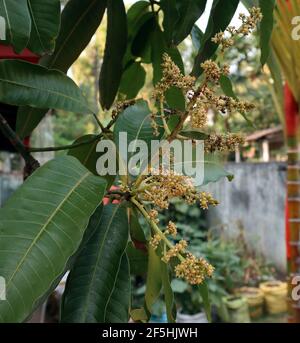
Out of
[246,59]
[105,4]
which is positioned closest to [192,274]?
[105,4]

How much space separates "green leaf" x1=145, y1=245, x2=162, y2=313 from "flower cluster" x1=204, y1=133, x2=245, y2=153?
0.20 m

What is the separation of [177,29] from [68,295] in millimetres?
422

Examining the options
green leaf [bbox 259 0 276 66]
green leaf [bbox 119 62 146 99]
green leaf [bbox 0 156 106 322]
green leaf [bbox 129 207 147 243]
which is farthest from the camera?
green leaf [bbox 119 62 146 99]

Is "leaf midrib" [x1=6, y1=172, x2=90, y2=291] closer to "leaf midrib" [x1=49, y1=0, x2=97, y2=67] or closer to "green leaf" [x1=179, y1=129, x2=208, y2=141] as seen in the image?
"green leaf" [x1=179, y1=129, x2=208, y2=141]

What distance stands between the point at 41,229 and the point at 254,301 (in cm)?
374

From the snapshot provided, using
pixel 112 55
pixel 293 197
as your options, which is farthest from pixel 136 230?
pixel 293 197

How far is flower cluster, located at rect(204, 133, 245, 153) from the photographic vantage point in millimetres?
653

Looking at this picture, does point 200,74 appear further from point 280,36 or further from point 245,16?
point 280,36

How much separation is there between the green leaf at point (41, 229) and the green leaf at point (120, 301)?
5.8 inches

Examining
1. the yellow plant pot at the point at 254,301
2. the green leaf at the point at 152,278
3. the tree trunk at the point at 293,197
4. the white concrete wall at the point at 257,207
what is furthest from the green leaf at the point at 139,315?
the white concrete wall at the point at 257,207

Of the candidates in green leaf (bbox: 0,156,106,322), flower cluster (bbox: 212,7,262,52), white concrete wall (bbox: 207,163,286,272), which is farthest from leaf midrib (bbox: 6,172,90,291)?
white concrete wall (bbox: 207,163,286,272)

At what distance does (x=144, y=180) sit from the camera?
701 millimetres

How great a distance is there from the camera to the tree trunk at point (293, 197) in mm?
1685

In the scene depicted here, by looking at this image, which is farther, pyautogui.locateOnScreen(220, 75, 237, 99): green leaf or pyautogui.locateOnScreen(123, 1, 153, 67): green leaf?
pyautogui.locateOnScreen(123, 1, 153, 67): green leaf
